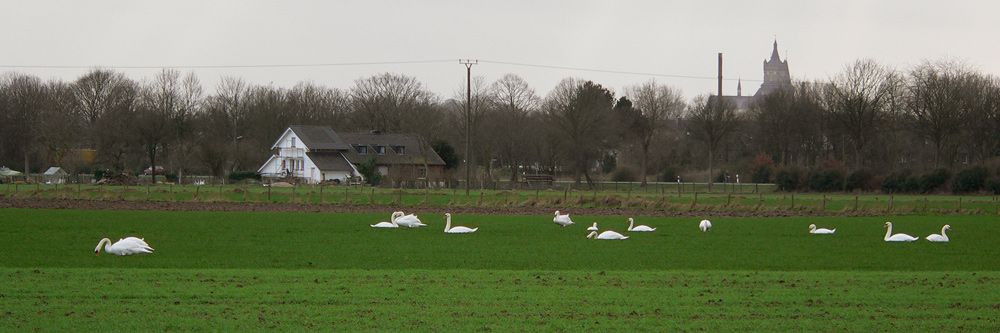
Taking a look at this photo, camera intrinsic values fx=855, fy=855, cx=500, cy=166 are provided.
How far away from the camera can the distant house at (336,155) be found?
8919 centimetres

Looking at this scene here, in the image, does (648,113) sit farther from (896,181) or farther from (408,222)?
(408,222)

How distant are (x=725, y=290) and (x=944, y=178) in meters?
59.4

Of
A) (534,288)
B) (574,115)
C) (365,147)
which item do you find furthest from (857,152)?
(534,288)

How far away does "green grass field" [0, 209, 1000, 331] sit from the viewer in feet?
36.6

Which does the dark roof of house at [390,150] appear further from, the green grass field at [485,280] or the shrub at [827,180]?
the green grass field at [485,280]

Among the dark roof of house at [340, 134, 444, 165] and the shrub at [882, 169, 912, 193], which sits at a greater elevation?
the dark roof of house at [340, 134, 444, 165]

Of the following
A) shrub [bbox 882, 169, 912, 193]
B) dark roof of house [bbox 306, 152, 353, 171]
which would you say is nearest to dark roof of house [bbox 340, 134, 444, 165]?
dark roof of house [bbox 306, 152, 353, 171]

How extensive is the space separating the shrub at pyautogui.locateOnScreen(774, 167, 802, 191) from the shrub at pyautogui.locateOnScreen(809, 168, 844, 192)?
4.01 feet

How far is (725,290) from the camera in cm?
1414

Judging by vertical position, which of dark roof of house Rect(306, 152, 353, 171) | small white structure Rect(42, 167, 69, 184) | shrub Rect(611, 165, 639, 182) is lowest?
small white structure Rect(42, 167, 69, 184)

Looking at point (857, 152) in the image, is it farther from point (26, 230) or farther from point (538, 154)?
point (26, 230)

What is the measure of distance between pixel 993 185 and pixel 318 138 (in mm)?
62621

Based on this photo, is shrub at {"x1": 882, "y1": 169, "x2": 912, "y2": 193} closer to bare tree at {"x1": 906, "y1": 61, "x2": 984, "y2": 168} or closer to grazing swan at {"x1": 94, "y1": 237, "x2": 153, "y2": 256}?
bare tree at {"x1": 906, "y1": 61, "x2": 984, "y2": 168}

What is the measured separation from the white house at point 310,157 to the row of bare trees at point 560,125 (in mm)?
3138
